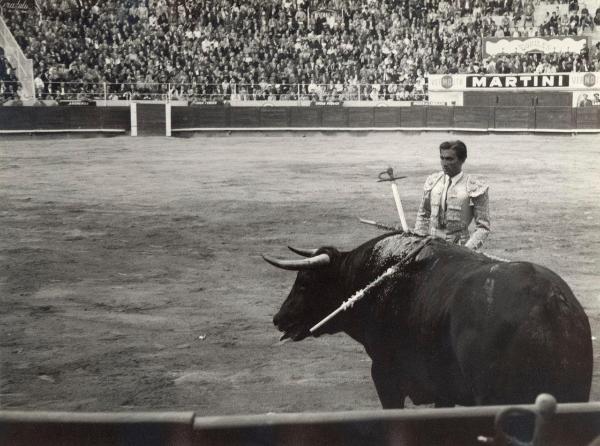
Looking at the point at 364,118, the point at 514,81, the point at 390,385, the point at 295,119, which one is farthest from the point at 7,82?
the point at 390,385

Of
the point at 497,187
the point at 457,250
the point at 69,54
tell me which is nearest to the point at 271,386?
the point at 457,250

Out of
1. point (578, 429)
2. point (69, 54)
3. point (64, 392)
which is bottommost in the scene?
point (64, 392)

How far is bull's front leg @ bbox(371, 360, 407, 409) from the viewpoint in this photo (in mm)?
3396

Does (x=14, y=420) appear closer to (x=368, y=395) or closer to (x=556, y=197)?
(x=368, y=395)

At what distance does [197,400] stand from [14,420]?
242cm

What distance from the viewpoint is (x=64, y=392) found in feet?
13.6

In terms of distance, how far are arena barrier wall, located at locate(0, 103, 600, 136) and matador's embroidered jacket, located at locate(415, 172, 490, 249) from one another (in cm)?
1946

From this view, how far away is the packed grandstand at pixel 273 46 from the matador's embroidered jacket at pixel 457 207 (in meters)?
19.5

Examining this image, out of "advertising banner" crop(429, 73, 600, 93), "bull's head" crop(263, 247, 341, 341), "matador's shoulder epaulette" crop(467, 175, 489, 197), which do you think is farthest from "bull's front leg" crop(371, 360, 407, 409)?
"advertising banner" crop(429, 73, 600, 93)

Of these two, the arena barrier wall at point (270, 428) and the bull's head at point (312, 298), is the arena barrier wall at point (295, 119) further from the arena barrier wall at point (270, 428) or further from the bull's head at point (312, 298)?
the arena barrier wall at point (270, 428)

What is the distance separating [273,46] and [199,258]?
59.8 feet

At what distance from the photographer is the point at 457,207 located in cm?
412

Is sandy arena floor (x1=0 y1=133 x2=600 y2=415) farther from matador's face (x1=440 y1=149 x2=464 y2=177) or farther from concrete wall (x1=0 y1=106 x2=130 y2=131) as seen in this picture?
concrete wall (x1=0 y1=106 x2=130 y2=131)

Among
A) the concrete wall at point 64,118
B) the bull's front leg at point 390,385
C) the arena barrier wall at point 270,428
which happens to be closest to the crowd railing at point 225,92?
the concrete wall at point 64,118
